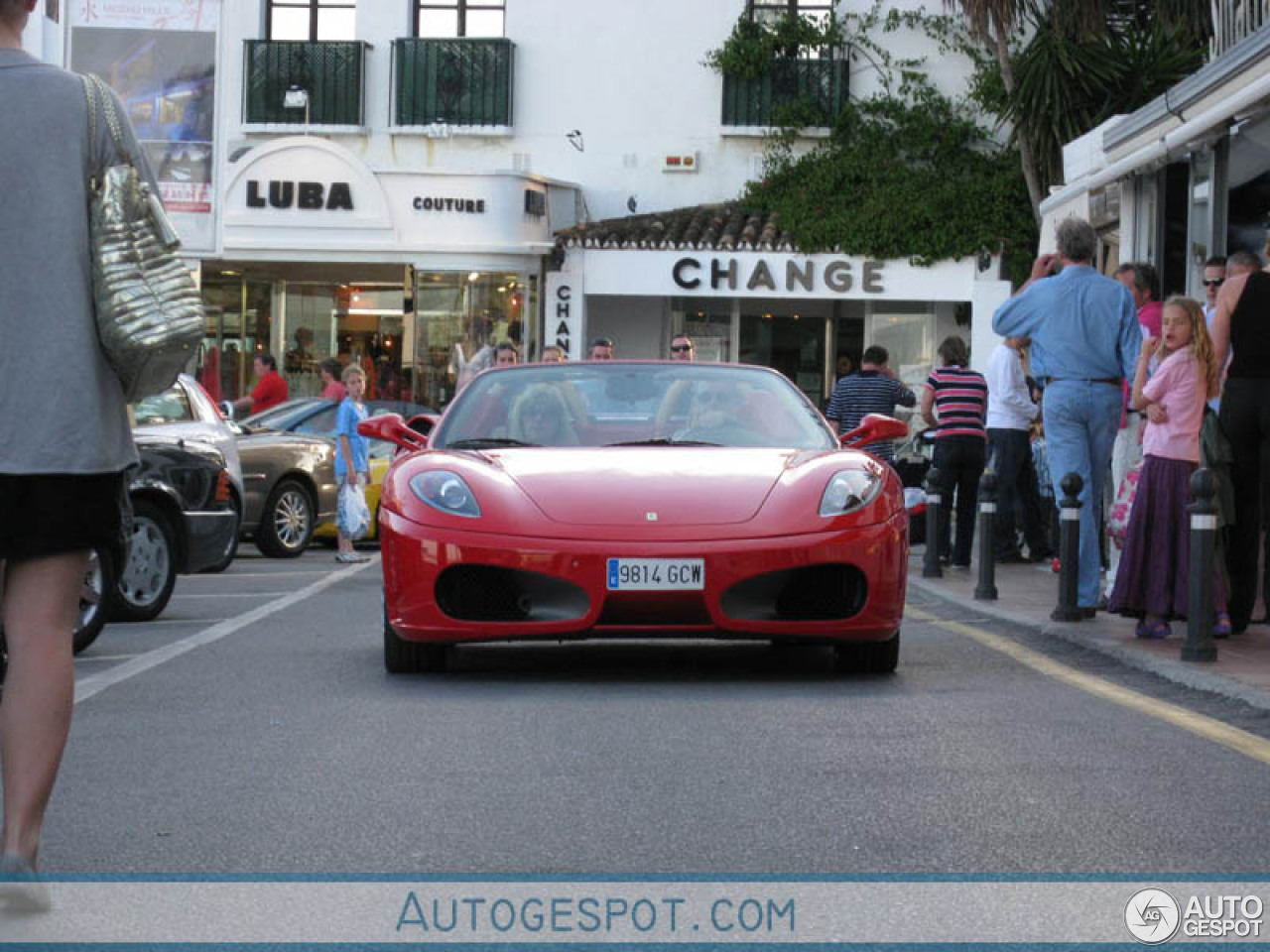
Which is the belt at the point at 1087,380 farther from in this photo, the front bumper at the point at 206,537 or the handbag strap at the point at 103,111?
the handbag strap at the point at 103,111

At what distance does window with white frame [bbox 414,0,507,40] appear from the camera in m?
33.2

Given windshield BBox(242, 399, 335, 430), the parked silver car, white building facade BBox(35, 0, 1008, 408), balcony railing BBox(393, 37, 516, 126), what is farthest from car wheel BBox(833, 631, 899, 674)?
balcony railing BBox(393, 37, 516, 126)

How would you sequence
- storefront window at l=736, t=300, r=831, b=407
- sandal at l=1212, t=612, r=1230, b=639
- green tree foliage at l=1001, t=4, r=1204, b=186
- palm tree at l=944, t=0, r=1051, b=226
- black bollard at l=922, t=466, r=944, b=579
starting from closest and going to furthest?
sandal at l=1212, t=612, r=1230, b=639 → black bollard at l=922, t=466, r=944, b=579 → palm tree at l=944, t=0, r=1051, b=226 → green tree foliage at l=1001, t=4, r=1204, b=186 → storefront window at l=736, t=300, r=831, b=407

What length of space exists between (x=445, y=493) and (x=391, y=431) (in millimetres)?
1088

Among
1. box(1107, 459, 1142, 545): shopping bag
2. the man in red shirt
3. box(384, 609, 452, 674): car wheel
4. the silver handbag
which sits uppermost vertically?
the silver handbag

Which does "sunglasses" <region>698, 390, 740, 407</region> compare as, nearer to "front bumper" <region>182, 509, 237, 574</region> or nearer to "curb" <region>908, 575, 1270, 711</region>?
"curb" <region>908, 575, 1270, 711</region>

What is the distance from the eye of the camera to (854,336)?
32812 millimetres

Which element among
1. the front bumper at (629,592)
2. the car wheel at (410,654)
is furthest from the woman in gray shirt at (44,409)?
the car wheel at (410,654)

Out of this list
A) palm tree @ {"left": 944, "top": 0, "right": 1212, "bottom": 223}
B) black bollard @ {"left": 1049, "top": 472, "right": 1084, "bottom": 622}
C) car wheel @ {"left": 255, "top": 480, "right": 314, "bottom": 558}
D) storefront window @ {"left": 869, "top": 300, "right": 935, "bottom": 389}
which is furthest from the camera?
storefront window @ {"left": 869, "top": 300, "right": 935, "bottom": 389}

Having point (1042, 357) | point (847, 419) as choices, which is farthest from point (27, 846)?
point (847, 419)

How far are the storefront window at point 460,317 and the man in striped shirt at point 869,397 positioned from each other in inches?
499

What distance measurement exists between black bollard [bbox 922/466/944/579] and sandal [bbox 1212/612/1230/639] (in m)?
5.61

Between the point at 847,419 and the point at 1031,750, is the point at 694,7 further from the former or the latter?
the point at 1031,750

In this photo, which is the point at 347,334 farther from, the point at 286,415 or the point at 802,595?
the point at 802,595
